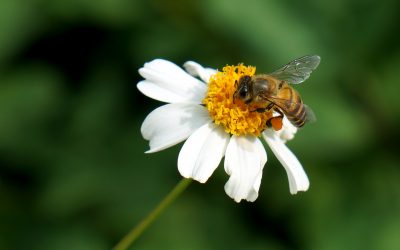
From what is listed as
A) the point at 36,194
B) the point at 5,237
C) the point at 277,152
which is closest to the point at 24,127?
the point at 36,194

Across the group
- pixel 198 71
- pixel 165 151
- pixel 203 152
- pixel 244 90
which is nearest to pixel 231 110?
pixel 244 90

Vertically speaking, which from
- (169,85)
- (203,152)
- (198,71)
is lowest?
(203,152)

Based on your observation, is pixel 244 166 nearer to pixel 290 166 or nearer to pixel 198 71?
pixel 290 166

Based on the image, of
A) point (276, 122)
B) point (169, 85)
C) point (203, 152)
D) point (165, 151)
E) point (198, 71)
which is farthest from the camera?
point (165, 151)

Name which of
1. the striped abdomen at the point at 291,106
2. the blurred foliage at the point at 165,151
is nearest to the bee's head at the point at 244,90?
the striped abdomen at the point at 291,106

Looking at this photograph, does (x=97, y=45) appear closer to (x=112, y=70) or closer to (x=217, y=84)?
(x=112, y=70)

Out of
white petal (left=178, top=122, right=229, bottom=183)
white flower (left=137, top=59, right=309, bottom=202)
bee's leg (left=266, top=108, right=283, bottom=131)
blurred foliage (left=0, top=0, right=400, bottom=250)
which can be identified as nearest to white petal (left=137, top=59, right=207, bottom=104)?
white flower (left=137, top=59, right=309, bottom=202)

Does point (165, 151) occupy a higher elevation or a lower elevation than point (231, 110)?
lower
